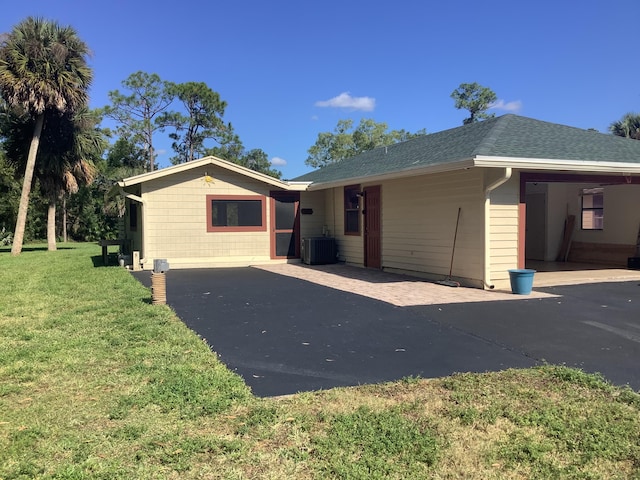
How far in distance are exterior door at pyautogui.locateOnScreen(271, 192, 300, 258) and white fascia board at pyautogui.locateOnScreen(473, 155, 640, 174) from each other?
25.8ft

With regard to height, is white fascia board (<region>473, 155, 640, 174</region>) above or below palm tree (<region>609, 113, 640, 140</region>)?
below

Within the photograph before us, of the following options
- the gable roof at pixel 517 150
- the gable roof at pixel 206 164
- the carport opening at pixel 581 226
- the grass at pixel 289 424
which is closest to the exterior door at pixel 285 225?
the gable roof at pixel 206 164

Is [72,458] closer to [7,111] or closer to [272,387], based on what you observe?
[272,387]

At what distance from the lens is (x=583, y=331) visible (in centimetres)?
551

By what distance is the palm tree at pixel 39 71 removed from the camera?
17.3 meters

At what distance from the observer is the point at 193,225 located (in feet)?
44.8

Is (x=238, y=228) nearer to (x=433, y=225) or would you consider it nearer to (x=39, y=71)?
(x=433, y=225)

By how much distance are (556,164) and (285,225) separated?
8400 millimetres

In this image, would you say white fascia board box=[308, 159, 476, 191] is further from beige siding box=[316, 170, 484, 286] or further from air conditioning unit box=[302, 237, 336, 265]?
air conditioning unit box=[302, 237, 336, 265]

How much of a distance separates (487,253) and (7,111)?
2059 cm

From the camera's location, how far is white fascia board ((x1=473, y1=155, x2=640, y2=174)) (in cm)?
791

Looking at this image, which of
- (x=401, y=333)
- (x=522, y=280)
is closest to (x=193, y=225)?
(x=522, y=280)

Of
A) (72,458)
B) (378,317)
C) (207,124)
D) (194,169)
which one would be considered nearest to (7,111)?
(194,169)

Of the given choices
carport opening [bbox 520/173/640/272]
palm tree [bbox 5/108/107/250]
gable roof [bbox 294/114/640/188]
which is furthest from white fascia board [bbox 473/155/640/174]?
palm tree [bbox 5/108/107/250]
